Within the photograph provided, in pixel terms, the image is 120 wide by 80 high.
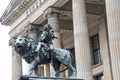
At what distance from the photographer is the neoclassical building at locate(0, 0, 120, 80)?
26.9 metres

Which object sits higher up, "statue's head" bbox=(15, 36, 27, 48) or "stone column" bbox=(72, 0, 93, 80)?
"stone column" bbox=(72, 0, 93, 80)

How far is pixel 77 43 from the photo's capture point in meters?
29.0

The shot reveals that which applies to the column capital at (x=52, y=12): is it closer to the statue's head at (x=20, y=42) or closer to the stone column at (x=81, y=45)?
the stone column at (x=81, y=45)

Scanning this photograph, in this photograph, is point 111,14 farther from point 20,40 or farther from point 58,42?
point 20,40

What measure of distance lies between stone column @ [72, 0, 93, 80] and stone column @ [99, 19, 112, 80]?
7.99 meters

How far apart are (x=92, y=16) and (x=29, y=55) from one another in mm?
26563

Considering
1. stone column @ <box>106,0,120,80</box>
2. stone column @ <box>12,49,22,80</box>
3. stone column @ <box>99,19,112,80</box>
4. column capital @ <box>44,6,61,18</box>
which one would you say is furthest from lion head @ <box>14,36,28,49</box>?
stone column @ <box>12,49,22,80</box>

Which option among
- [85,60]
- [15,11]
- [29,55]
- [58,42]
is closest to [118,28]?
[85,60]

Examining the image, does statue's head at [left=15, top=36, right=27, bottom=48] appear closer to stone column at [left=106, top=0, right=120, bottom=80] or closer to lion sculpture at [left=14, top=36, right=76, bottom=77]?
lion sculpture at [left=14, top=36, right=76, bottom=77]

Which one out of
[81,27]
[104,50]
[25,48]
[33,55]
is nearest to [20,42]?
[25,48]

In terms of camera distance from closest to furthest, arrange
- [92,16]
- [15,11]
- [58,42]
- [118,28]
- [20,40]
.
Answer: [20,40] → [118,28] → [58,42] → [92,16] → [15,11]

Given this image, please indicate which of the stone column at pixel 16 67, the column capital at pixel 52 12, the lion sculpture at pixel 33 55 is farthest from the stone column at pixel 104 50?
the lion sculpture at pixel 33 55

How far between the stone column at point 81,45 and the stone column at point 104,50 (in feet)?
26.2

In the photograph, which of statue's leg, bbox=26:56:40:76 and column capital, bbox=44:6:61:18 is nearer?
statue's leg, bbox=26:56:40:76
